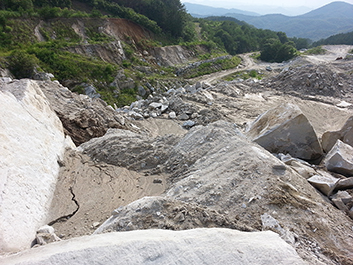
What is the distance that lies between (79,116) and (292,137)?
9.05 metres

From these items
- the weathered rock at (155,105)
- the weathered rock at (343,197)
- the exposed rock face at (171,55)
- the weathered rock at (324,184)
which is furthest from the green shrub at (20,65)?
the weathered rock at (343,197)

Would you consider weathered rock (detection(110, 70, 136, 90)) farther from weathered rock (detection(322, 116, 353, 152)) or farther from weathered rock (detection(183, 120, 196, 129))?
weathered rock (detection(322, 116, 353, 152))

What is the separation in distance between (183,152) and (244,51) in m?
48.1

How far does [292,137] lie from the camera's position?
325 inches

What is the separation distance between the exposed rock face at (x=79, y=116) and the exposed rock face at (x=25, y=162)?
1.34m

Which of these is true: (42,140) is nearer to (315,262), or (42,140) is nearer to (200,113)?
(315,262)

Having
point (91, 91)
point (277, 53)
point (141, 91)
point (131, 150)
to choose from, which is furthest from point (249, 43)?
point (131, 150)

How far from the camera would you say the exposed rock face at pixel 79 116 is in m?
10.0

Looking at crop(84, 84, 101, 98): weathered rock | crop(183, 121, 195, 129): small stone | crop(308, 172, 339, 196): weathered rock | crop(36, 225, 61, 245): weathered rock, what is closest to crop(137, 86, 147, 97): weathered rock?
crop(84, 84, 101, 98): weathered rock

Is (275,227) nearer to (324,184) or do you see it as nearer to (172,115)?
(324,184)

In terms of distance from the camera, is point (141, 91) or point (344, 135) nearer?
point (344, 135)

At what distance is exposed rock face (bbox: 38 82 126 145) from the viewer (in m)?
10.0

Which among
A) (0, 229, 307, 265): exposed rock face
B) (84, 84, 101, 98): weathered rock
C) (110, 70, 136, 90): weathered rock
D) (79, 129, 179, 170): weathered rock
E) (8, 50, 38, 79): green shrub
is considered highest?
(8, 50, 38, 79): green shrub

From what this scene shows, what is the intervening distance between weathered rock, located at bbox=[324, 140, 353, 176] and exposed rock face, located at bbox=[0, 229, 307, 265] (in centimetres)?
461
